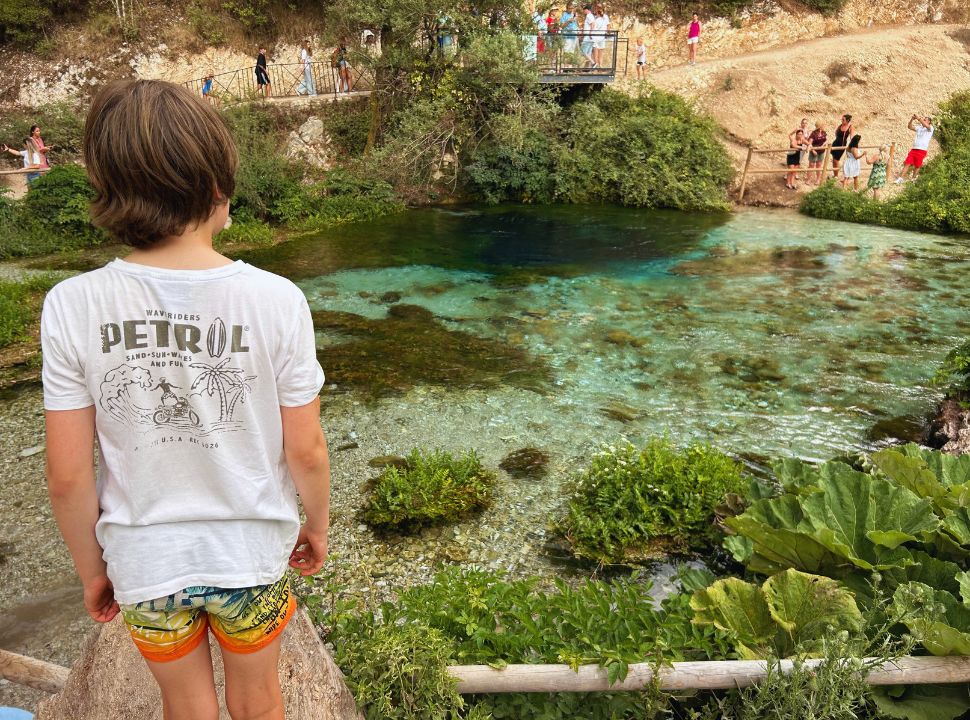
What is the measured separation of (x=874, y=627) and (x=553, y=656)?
1393 mm

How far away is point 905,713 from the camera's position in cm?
269

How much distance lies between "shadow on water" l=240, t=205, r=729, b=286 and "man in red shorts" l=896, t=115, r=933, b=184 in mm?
5982

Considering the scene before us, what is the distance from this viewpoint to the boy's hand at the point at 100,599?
191 centimetres

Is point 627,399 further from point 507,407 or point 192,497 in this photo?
point 192,497

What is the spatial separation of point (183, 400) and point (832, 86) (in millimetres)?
25680

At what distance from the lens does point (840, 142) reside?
1916 centimetres

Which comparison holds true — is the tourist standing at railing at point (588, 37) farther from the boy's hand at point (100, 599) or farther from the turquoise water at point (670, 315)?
the boy's hand at point (100, 599)

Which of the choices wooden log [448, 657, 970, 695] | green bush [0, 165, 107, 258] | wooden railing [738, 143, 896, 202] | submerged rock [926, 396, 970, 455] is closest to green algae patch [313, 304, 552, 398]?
submerged rock [926, 396, 970, 455]

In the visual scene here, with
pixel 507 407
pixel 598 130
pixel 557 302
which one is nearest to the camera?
pixel 507 407

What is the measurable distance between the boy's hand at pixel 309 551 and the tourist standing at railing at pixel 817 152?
2040 centimetres

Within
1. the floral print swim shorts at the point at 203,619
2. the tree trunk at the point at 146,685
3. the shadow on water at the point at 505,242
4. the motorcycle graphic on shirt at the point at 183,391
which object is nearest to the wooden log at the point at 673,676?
the tree trunk at the point at 146,685

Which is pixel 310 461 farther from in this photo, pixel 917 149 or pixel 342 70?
pixel 342 70

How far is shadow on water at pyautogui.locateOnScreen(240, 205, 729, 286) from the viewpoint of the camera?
13.8 metres

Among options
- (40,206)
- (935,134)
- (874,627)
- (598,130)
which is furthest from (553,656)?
(935,134)
